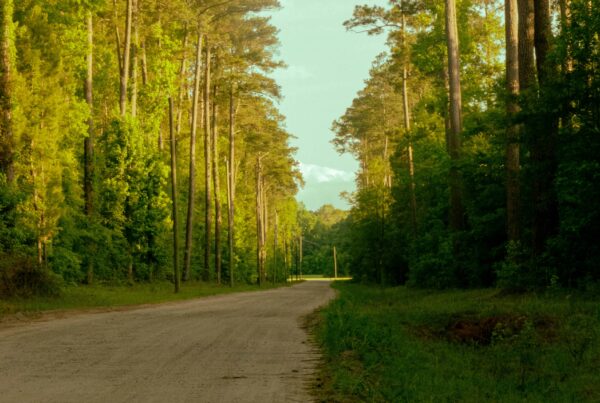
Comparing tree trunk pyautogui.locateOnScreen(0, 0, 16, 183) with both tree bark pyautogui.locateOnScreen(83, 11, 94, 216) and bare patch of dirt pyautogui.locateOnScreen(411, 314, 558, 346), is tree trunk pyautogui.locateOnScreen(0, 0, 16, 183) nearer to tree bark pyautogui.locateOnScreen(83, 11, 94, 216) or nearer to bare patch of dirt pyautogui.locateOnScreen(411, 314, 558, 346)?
tree bark pyautogui.locateOnScreen(83, 11, 94, 216)

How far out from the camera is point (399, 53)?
41812mm

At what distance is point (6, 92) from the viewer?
76.9 ft

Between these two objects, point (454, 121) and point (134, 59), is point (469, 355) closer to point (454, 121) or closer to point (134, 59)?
point (454, 121)

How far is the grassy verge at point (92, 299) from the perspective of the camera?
19614mm

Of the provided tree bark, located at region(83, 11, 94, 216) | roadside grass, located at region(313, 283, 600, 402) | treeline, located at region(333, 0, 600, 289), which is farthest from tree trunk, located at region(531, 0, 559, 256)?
tree bark, located at region(83, 11, 94, 216)

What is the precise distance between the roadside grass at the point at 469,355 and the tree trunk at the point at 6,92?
45.4 ft

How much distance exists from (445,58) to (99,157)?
17931 millimetres

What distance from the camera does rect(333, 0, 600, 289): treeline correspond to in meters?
15.0

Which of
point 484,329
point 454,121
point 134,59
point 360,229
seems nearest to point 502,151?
point 454,121

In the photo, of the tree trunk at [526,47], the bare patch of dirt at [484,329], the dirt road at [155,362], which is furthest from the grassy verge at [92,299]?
the tree trunk at [526,47]

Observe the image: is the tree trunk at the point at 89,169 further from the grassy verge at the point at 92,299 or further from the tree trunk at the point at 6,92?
the tree trunk at the point at 6,92

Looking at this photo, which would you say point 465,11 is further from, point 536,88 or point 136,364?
point 136,364

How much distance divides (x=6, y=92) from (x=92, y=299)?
25.6 ft

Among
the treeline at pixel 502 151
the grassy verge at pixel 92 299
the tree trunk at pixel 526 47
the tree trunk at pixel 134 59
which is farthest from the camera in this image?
the tree trunk at pixel 134 59
